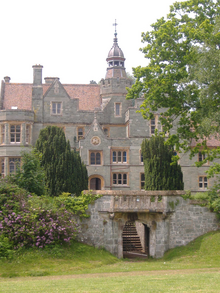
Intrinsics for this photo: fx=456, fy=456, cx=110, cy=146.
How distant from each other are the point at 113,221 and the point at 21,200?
549 cm

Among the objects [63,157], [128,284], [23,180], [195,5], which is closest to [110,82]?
[63,157]

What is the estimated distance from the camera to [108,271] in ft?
66.3

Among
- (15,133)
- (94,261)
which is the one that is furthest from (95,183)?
(94,261)

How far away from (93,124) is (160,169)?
29.0 ft

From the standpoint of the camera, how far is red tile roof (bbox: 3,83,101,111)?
139 ft

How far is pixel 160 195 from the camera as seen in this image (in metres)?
25.5

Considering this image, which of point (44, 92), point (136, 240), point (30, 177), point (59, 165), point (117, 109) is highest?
Result: point (44, 92)

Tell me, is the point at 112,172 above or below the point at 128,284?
above

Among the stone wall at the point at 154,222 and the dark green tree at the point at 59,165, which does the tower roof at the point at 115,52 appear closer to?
the dark green tree at the point at 59,165

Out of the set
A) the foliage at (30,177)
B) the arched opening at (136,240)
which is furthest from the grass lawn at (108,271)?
the foliage at (30,177)

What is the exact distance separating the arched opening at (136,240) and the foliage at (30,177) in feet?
20.9

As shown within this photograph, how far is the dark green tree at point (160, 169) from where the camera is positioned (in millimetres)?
32594

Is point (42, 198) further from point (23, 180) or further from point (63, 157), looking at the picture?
point (63, 157)

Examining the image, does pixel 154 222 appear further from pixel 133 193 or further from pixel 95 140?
pixel 95 140
